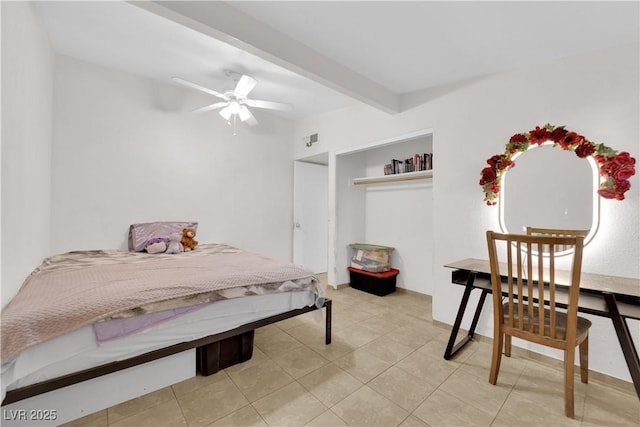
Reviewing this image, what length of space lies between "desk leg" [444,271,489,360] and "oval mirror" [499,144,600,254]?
635 millimetres

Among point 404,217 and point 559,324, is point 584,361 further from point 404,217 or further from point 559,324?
point 404,217

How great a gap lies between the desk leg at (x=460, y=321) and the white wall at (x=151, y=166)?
9.10ft

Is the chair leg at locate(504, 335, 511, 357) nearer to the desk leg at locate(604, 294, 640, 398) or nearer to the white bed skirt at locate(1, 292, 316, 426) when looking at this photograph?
the desk leg at locate(604, 294, 640, 398)

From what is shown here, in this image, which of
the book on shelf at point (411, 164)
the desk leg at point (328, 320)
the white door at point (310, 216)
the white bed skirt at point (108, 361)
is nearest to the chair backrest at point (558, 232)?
the book on shelf at point (411, 164)

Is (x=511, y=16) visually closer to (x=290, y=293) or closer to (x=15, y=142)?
(x=290, y=293)

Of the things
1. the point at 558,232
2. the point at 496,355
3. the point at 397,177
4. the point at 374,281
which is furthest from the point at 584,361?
the point at 397,177

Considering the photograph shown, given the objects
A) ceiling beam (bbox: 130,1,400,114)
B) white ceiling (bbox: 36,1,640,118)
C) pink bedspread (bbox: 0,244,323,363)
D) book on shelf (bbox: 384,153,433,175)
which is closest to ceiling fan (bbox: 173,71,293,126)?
white ceiling (bbox: 36,1,640,118)

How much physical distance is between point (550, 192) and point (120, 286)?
3167 mm

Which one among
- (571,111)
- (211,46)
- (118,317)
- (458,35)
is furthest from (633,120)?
(118,317)

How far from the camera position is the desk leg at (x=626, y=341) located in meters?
1.50

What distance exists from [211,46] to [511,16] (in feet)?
7.59

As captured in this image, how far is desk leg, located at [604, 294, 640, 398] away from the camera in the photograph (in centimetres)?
150

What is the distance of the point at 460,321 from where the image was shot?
2.14 meters

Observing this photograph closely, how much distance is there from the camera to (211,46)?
2406 millimetres
